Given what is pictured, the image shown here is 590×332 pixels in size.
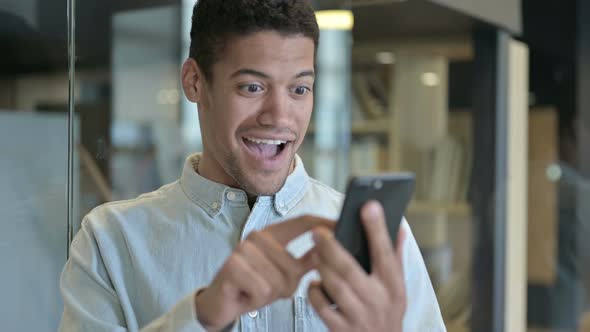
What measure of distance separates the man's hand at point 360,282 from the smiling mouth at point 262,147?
35 centimetres

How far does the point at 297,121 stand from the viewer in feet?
4.02

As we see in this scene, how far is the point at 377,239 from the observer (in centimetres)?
88

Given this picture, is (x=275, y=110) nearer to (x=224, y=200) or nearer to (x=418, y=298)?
(x=224, y=200)

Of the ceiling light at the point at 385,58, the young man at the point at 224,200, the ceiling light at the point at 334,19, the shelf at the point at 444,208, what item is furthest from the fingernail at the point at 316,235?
the ceiling light at the point at 385,58

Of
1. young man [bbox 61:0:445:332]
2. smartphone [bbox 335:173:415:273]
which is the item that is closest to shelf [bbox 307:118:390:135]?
young man [bbox 61:0:445:332]

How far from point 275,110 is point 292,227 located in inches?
11.7

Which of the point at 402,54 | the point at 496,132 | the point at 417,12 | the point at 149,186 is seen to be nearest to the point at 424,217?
the point at 496,132

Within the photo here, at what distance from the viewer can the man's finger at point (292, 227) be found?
36.8 inches

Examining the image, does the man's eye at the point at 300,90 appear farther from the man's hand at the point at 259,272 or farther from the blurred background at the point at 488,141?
the blurred background at the point at 488,141

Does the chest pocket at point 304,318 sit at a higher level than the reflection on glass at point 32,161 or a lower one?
lower

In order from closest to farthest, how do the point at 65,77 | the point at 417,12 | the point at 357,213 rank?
the point at 357,213 < the point at 65,77 < the point at 417,12

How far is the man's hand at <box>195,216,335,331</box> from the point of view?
0.90 metres

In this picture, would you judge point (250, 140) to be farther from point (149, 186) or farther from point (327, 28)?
point (327, 28)

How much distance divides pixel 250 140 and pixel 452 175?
2.60 meters
